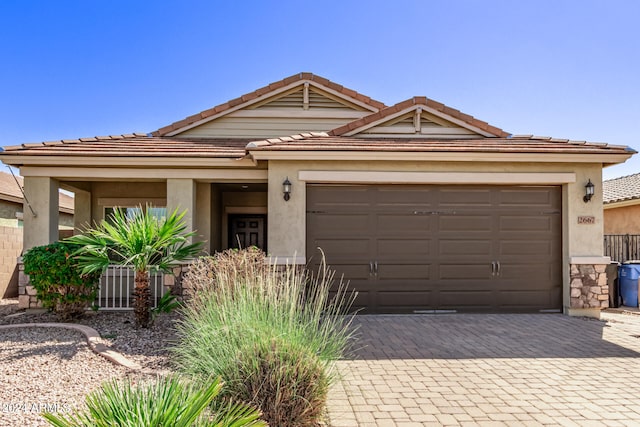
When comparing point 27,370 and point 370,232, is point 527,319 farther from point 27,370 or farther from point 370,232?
point 27,370

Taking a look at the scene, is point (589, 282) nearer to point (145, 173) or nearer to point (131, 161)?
point (145, 173)

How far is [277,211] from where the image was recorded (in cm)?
812

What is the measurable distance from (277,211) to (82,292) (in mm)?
3925

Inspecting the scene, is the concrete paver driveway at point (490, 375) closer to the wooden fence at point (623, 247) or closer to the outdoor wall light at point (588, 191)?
the outdoor wall light at point (588, 191)

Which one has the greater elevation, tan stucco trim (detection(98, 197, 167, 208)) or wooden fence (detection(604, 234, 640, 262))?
tan stucco trim (detection(98, 197, 167, 208))

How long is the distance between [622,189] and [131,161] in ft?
62.6

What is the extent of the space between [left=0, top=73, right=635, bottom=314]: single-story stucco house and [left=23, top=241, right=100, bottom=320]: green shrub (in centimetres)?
159

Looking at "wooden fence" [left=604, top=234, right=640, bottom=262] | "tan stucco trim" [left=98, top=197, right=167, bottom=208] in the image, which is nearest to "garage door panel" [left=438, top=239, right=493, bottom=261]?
"wooden fence" [left=604, top=234, right=640, bottom=262]

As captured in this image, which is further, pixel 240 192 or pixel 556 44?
pixel 240 192

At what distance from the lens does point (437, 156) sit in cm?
811

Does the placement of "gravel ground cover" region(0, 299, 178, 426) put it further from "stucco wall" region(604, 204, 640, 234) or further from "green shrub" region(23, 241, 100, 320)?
"stucco wall" region(604, 204, 640, 234)

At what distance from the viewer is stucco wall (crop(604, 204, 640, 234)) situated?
576 inches

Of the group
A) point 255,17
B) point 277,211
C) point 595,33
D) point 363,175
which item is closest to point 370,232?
point 363,175

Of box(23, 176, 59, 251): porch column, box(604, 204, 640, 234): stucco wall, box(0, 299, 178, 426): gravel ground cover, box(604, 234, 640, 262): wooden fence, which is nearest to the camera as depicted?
box(0, 299, 178, 426): gravel ground cover
